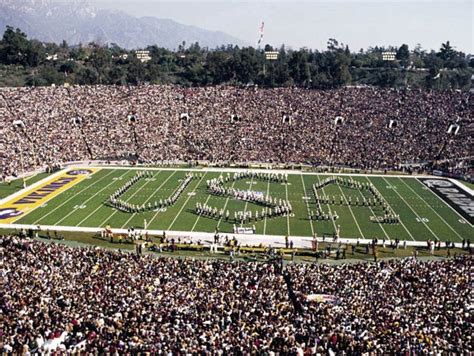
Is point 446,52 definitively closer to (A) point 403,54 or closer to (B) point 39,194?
(A) point 403,54

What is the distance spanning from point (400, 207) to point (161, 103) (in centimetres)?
3337

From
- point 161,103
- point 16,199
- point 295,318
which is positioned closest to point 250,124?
point 161,103

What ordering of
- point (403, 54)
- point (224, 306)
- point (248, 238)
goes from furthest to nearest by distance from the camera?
point (403, 54)
point (248, 238)
point (224, 306)

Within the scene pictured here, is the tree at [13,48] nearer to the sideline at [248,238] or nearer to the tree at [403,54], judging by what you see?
the sideline at [248,238]

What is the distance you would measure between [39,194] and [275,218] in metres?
17.8

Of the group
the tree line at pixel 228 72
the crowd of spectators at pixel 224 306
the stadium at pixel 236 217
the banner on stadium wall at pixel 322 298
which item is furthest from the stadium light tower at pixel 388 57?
the banner on stadium wall at pixel 322 298

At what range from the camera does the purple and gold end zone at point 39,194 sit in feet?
106

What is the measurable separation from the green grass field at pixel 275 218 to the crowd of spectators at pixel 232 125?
7424mm

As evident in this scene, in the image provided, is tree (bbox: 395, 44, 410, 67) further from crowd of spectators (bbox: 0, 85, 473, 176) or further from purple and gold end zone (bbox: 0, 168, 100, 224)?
purple and gold end zone (bbox: 0, 168, 100, 224)

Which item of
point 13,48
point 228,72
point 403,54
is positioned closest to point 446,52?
point 403,54

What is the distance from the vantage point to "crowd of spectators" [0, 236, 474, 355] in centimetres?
1354

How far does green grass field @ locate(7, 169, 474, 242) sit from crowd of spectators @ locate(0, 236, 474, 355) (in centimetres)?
827

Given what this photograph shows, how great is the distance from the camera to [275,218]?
3184 cm

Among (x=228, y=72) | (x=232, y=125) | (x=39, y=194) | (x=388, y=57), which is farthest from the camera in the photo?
(x=388, y=57)
